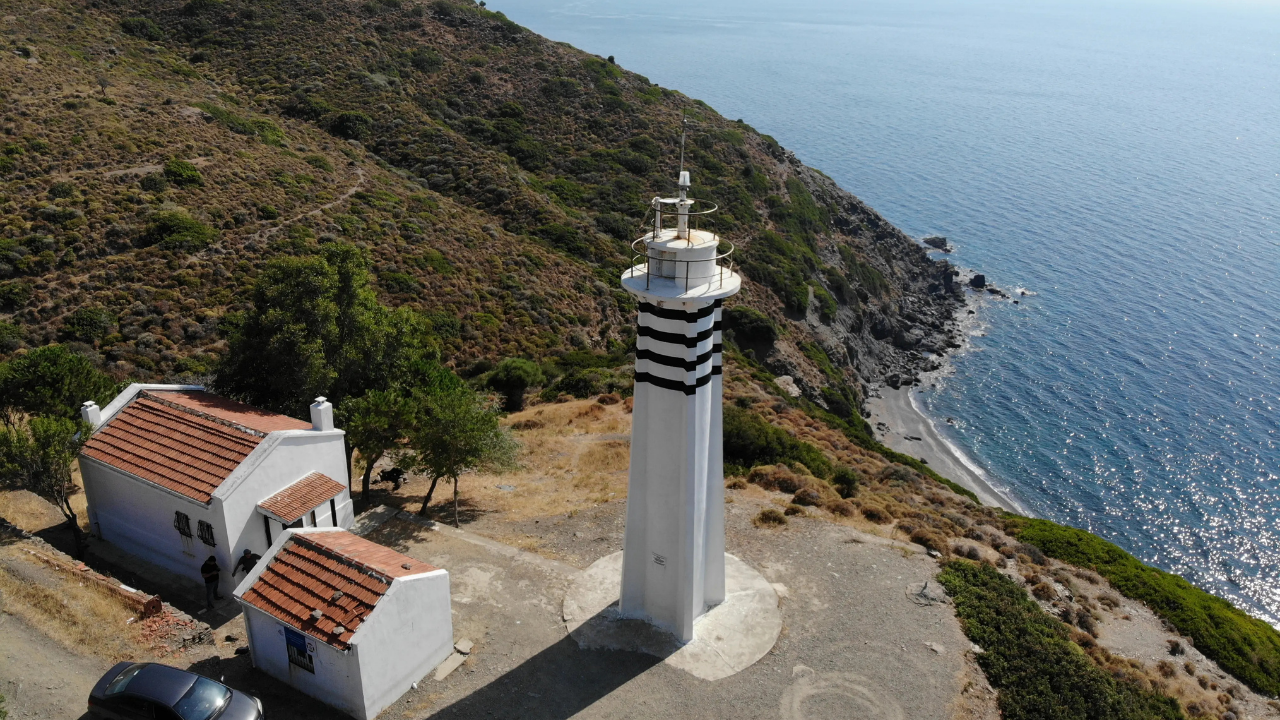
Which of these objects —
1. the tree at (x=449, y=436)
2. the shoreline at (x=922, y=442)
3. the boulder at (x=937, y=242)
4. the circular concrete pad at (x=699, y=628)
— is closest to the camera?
the circular concrete pad at (x=699, y=628)

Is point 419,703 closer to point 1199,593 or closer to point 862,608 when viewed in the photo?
point 862,608

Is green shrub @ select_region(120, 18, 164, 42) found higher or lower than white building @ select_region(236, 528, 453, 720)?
higher

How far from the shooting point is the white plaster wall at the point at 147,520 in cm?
1834

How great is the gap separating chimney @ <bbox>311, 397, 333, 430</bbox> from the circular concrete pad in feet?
23.1

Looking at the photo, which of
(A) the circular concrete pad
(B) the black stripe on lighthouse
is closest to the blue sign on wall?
(A) the circular concrete pad

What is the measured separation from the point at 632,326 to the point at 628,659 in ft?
113

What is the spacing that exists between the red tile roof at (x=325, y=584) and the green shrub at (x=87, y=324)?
21928mm

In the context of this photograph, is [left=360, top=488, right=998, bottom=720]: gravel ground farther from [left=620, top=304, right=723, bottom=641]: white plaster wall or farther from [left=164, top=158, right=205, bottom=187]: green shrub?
[left=164, top=158, right=205, bottom=187]: green shrub

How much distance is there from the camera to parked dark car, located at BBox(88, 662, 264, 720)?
45.2 ft

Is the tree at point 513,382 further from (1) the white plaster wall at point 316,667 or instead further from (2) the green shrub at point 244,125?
(2) the green shrub at point 244,125

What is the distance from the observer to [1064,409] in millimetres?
59188

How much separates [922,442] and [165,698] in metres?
48.5

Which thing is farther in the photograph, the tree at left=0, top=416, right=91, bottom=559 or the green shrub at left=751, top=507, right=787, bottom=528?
the green shrub at left=751, top=507, right=787, bottom=528

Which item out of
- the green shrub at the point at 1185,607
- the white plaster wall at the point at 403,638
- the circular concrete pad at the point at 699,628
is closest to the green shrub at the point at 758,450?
the green shrub at the point at 1185,607
